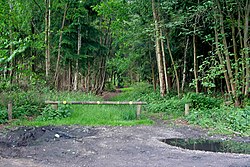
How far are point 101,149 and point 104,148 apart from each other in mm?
123

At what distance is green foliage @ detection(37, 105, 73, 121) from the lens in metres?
10.6

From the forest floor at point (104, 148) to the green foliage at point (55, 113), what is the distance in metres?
1.47

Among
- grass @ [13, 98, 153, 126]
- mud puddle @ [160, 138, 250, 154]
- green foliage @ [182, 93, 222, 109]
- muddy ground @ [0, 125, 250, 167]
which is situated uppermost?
green foliage @ [182, 93, 222, 109]

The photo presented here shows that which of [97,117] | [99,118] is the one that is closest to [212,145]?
[99,118]

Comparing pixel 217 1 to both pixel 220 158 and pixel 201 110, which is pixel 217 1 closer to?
pixel 201 110

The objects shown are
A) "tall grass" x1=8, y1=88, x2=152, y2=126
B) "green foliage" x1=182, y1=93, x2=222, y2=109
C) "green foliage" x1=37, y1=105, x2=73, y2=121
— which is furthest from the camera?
"green foliage" x1=182, y1=93, x2=222, y2=109

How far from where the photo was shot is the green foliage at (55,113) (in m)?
10.6

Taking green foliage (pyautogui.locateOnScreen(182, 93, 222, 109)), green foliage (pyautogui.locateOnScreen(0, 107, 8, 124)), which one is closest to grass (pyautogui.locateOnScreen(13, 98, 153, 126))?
green foliage (pyautogui.locateOnScreen(0, 107, 8, 124))

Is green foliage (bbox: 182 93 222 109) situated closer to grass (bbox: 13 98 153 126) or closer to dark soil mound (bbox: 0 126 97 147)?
grass (bbox: 13 98 153 126)

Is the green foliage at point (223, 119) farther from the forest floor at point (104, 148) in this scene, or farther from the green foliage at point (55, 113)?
the green foliage at point (55, 113)

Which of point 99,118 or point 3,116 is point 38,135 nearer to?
point 3,116

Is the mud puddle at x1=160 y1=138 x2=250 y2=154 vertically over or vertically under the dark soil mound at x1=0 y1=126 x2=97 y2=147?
under

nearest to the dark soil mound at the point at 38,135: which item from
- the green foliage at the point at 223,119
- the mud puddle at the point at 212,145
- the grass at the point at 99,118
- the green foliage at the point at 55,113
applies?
the grass at the point at 99,118

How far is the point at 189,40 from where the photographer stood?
17.2 m
